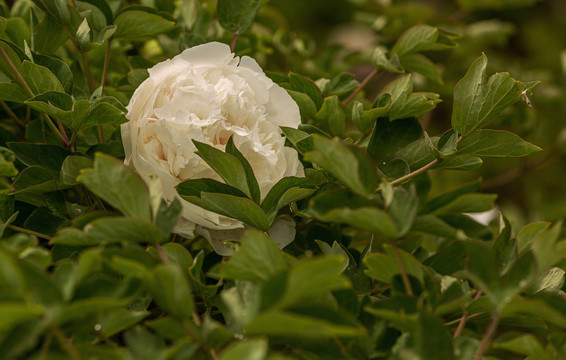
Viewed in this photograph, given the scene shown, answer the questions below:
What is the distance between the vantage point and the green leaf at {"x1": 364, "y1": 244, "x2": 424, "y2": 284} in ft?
0.97

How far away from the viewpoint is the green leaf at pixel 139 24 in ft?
1.39

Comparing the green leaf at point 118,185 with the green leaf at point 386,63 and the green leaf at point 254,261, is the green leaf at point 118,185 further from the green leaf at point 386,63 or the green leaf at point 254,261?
the green leaf at point 386,63

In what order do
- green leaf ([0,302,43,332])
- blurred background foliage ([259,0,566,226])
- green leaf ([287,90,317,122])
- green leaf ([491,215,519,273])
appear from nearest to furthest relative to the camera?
green leaf ([0,302,43,332])
green leaf ([491,215,519,273])
green leaf ([287,90,317,122])
blurred background foliage ([259,0,566,226])

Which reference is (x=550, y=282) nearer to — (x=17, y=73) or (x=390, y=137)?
(x=390, y=137)

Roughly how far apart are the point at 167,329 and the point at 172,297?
0.03m

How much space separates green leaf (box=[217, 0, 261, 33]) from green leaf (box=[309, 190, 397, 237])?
22 cm

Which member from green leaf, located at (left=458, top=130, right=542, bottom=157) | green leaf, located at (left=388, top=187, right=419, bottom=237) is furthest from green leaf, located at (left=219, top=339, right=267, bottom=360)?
green leaf, located at (left=458, top=130, right=542, bottom=157)

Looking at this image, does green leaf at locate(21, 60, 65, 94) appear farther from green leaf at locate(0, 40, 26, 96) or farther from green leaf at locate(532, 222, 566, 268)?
green leaf at locate(532, 222, 566, 268)

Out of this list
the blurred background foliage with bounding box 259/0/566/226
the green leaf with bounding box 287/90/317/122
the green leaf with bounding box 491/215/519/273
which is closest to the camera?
the green leaf with bounding box 491/215/519/273

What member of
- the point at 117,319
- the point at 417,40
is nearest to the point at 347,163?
the point at 117,319

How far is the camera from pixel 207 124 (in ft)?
1.16

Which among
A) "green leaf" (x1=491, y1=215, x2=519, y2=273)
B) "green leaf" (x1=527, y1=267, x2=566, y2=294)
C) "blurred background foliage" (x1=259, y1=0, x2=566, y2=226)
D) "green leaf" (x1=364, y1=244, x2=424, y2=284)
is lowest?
"blurred background foliage" (x1=259, y1=0, x2=566, y2=226)

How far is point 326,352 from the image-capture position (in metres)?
0.26

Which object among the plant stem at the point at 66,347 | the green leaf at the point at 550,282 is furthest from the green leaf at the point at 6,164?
the green leaf at the point at 550,282
